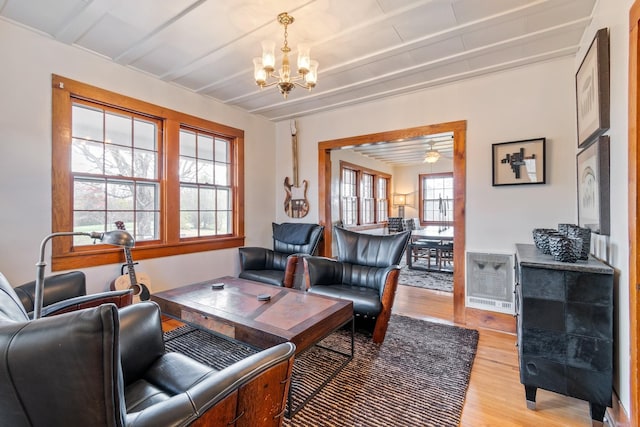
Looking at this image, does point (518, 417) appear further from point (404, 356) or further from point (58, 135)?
point (58, 135)

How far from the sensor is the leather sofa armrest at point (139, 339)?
1.41 metres

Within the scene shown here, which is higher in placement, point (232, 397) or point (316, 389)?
point (232, 397)

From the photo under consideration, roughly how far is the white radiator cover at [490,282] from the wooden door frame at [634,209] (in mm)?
1662

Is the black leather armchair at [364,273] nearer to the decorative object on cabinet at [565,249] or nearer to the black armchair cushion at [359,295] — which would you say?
the black armchair cushion at [359,295]

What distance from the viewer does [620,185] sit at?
1.62 m

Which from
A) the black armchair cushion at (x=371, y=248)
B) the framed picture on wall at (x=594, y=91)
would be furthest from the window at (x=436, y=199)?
the framed picture on wall at (x=594, y=91)

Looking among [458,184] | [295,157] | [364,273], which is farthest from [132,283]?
[458,184]

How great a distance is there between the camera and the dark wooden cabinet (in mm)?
1646

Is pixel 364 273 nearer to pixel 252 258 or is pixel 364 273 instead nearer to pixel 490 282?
pixel 490 282

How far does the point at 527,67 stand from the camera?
299 centimetres

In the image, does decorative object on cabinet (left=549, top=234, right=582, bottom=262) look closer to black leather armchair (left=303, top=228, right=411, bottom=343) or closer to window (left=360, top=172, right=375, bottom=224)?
black leather armchair (left=303, top=228, right=411, bottom=343)

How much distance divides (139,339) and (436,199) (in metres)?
8.76

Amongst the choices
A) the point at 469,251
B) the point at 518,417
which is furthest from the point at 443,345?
the point at 469,251

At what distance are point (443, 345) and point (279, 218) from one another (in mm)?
3075
